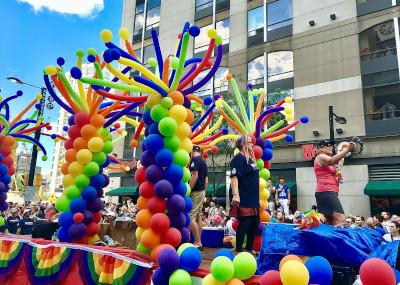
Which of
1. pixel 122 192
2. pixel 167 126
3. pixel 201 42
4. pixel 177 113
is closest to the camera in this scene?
pixel 167 126

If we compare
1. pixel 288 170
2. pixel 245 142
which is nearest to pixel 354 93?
pixel 288 170

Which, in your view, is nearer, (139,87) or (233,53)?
(139,87)

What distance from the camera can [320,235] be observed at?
2900 millimetres

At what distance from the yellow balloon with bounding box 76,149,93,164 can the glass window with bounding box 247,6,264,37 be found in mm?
19165

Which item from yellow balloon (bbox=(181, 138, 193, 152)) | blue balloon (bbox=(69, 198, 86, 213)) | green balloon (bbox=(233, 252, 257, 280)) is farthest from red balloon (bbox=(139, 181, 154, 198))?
green balloon (bbox=(233, 252, 257, 280))

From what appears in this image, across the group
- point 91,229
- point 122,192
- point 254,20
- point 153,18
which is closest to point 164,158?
point 91,229

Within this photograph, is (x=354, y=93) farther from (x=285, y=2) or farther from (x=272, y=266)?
(x=272, y=266)

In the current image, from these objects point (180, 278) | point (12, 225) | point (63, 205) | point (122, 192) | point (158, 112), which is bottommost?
point (12, 225)

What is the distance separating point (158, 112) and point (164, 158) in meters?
0.68

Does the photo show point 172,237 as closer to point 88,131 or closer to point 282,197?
point 88,131

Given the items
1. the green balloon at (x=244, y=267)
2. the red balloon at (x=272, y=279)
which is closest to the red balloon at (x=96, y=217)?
the green balloon at (x=244, y=267)

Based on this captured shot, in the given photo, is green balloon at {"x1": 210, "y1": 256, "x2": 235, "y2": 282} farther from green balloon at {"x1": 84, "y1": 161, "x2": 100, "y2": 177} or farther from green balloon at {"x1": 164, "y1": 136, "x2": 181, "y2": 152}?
green balloon at {"x1": 84, "y1": 161, "x2": 100, "y2": 177}

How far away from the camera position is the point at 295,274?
2.19m

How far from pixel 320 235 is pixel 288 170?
16865 millimetres
